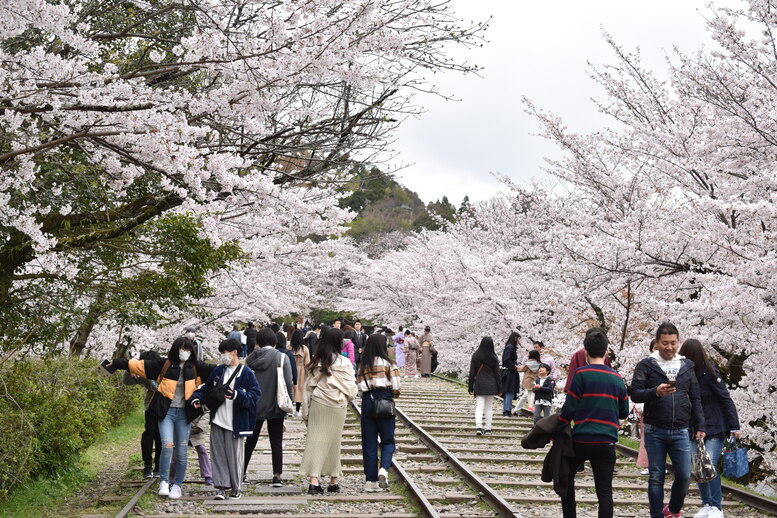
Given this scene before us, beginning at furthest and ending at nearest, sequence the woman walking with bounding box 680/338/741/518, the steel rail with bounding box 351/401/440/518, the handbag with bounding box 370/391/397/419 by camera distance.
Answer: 1. the handbag with bounding box 370/391/397/419
2. the steel rail with bounding box 351/401/440/518
3. the woman walking with bounding box 680/338/741/518

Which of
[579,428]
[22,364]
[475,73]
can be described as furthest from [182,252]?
[579,428]

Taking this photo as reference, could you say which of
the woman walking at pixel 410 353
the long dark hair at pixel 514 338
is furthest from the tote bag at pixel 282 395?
the woman walking at pixel 410 353

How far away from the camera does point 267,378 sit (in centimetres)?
951

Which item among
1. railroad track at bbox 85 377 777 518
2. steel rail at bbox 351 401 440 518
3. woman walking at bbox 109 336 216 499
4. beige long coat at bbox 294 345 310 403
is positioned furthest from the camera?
beige long coat at bbox 294 345 310 403

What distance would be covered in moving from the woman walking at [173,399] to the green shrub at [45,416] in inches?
31.4

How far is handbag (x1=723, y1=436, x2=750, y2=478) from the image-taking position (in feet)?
31.2

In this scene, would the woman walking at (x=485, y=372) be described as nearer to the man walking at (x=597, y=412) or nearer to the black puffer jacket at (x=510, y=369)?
the black puffer jacket at (x=510, y=369)

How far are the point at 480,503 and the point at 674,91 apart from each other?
8.28 m

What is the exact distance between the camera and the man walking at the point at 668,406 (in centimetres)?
689

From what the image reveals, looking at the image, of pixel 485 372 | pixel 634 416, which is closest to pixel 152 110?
pixel 485 372

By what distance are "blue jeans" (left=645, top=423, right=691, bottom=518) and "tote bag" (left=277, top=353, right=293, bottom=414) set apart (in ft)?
13.1

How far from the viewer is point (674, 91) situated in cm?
1388

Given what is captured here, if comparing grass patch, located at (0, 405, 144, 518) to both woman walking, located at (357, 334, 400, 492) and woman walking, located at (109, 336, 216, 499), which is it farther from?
woman walking, located at (357, 334, 400, 492)

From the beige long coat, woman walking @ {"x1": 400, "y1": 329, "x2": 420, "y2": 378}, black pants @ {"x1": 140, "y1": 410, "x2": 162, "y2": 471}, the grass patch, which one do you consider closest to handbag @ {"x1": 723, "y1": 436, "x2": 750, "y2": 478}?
the beige long coat
